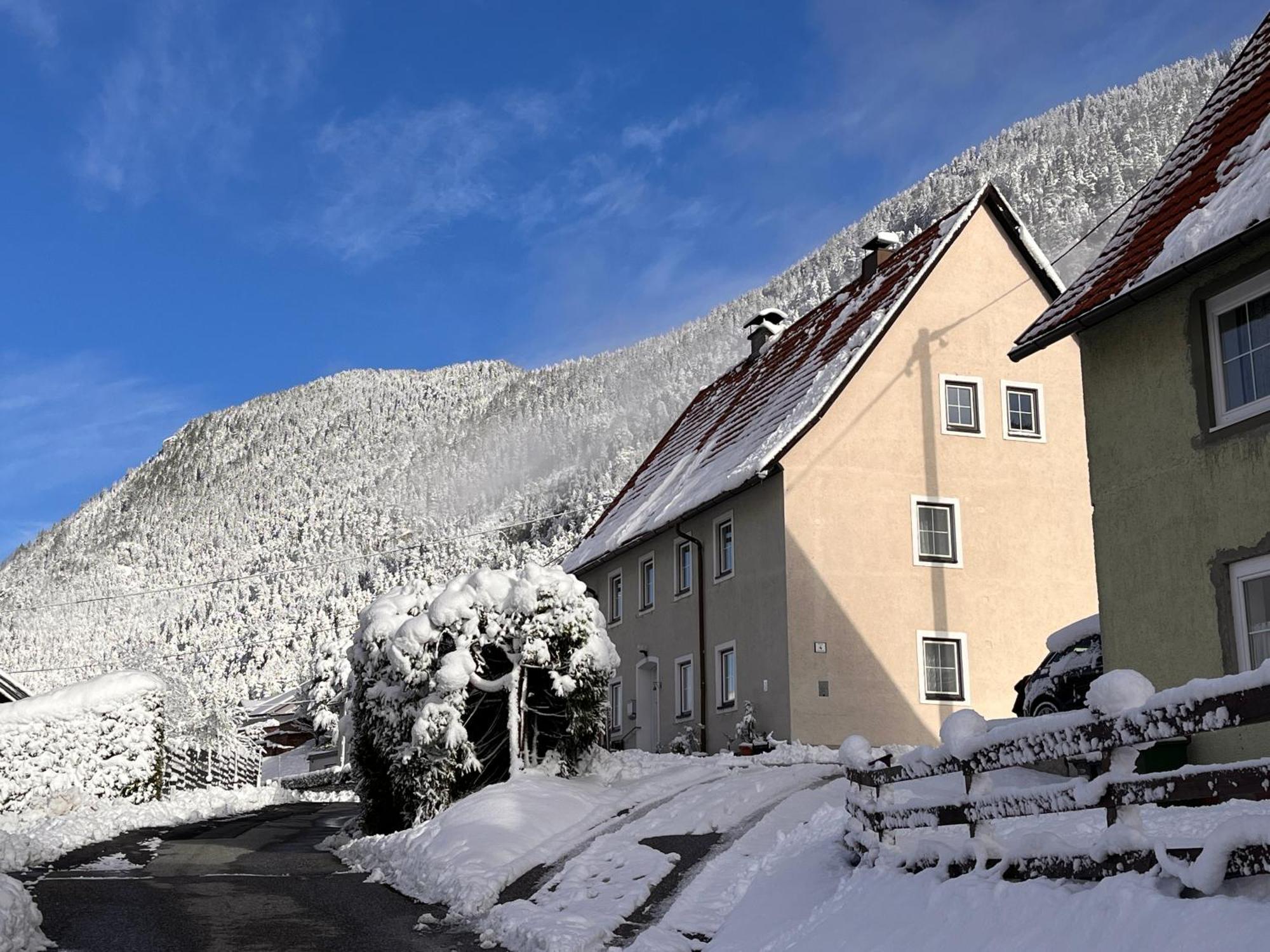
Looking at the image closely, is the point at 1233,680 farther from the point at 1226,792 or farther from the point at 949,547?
the point at 949,547

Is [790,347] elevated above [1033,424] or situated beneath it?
elevated above

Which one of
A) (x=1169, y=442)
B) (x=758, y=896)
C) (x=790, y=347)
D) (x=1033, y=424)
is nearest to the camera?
(x=758, y=896)

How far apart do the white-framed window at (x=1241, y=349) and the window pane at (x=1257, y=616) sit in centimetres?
165

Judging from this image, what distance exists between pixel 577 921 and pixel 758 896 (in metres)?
1.56

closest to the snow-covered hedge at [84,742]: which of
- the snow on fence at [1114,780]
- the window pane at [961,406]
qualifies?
the window pane at [961,406]

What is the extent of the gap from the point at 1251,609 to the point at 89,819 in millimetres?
18582

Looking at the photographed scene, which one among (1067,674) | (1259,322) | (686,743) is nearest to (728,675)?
(686,743)

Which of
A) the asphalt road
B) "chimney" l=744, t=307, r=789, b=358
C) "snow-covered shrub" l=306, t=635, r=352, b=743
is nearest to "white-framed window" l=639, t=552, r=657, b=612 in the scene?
"chimney" l=744, t=307, r=789, b=358

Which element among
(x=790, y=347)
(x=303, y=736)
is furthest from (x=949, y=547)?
(x=303, y=736)

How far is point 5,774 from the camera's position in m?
24.1

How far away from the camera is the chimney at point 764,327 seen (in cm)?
3603

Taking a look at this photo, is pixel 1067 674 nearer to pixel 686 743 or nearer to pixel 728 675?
pixel 728 675

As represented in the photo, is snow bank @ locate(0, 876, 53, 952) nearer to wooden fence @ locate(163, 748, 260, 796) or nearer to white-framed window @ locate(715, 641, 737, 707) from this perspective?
white-framed window @ locate(715, 641, 737, 707)

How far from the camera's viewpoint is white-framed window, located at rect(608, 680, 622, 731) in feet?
109
